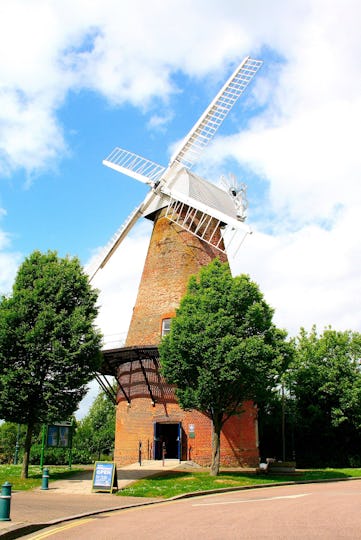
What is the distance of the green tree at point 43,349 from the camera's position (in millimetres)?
20125

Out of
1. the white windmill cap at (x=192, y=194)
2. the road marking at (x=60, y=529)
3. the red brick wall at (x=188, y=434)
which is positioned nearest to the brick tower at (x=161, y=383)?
the red brick wall at (x=188, y=434)

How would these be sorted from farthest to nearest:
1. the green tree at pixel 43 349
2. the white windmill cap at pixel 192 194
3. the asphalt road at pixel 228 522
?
the white windmill cap at pixel 192 194 < the green tree at pixel 43 349 < the asphalt road at pixel 228 522

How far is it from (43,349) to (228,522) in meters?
12.4

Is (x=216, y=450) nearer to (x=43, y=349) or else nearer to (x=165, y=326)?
(x=165, y=326)

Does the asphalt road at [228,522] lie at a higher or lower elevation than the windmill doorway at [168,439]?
lower

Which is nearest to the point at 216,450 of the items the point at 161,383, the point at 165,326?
the point at 161,383

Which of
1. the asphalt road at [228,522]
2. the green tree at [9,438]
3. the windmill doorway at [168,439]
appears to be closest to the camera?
the asphalt road at [228,522]

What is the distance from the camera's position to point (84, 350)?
69.3 feet

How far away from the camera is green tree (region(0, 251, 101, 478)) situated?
20.1m

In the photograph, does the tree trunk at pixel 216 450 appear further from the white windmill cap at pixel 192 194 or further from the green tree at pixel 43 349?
the white windmill cap at pixel 192 194

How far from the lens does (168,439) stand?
28359 millimetres

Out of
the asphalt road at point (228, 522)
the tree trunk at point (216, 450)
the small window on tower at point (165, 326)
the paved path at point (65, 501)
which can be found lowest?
the paved path at point (65, 501)

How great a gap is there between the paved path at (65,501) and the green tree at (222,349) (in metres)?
3.66

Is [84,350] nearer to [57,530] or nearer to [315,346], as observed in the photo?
[57,530]
